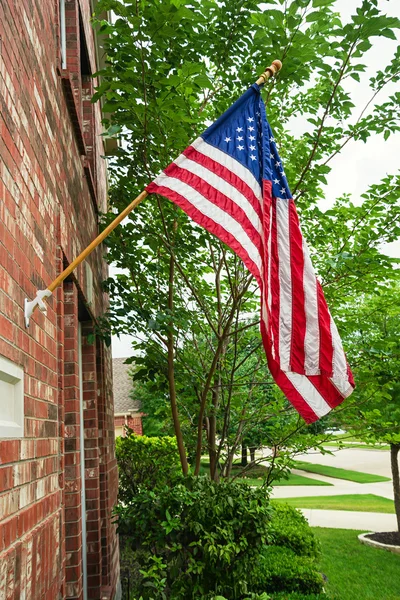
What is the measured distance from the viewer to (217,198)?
3.47 meters

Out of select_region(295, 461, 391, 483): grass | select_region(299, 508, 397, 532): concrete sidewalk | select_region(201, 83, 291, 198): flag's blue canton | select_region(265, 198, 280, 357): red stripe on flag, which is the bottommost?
select_region(295, 461, 391, 483): grass

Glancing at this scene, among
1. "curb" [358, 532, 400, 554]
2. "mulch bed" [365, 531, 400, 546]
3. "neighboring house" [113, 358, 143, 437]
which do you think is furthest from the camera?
"neighboring house" [113, 358, 143, 437]

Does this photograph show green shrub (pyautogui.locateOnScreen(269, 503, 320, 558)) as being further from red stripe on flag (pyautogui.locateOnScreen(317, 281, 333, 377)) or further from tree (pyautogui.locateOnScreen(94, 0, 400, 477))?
red stripe on flag (pyautogui.locateOnScreen(317, 281, 333, 377))

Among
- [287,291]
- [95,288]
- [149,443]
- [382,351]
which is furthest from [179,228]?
[149,443]

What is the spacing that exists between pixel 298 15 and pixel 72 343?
282cm

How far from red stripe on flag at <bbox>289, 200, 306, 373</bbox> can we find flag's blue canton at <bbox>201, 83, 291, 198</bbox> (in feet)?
0.82

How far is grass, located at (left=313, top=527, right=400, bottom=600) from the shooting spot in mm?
8141

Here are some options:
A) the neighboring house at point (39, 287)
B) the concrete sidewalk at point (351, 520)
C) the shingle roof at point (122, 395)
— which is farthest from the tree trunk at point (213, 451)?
the shingle roof at point (122, 395)

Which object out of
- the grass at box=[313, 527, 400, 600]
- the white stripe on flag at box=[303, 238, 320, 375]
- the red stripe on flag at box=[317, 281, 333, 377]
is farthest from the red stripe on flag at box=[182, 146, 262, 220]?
the grass at box=[313, 527, 400, 600]

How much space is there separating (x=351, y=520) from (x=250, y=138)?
43.1 feet

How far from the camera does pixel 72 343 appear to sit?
4246mm

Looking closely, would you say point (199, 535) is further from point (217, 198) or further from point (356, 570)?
point (356, 570)

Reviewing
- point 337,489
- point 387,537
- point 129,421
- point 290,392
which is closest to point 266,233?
point 290,392

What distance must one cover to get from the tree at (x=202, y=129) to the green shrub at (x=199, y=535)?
1.06 metres
